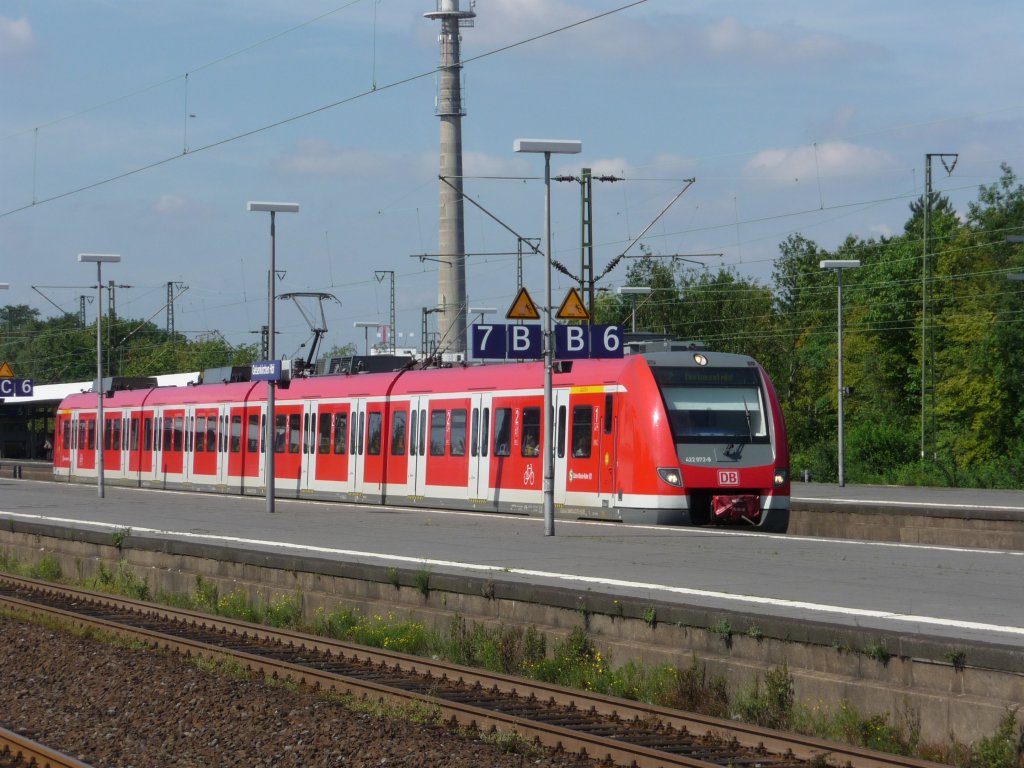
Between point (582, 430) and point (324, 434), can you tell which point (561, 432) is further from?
point (324, 434)

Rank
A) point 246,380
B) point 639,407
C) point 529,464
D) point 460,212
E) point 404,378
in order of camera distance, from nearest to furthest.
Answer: point 639,407
point 529,464
point 404,378
point 246,380
point 460,212

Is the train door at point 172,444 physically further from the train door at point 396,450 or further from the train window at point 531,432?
the train window at point 531,432

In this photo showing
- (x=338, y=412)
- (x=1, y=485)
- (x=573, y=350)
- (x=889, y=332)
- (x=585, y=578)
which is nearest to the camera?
(x=585, y=578)

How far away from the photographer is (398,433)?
31875mm

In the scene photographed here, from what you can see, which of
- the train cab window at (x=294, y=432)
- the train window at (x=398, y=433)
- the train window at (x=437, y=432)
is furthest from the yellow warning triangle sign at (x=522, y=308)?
the train cab window at (x=294, y=432)

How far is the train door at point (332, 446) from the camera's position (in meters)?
34.4

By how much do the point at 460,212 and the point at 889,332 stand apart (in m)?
33.2

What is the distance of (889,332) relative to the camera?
83500 mm

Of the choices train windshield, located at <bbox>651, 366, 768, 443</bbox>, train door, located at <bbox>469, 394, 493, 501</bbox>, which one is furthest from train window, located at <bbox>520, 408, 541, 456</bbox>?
train windshield, located at <bbox>651, 366, 768, 443</bbox>

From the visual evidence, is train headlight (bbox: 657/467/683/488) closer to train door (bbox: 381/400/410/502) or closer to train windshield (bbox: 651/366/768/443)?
train windshield (bbox: 651/366/768/443)

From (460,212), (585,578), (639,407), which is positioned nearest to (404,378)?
(639,407)

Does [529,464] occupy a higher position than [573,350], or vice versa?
[573,350]

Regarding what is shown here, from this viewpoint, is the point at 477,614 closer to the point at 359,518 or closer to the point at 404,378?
the point at 359,518

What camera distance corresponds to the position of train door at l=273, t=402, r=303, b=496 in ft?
120
